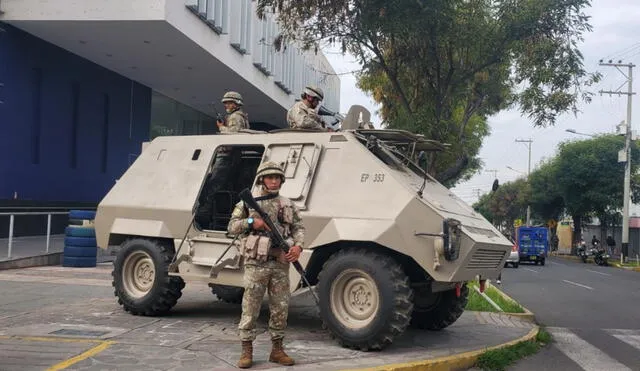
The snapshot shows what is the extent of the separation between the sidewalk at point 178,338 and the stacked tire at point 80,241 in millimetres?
4254

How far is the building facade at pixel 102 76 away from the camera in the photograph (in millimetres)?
18141

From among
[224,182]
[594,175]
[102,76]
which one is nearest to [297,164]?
[224,182]

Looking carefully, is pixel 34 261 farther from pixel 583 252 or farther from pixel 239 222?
pixel 583 252

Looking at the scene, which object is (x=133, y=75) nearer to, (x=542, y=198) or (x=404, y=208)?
(x=404, y=208)

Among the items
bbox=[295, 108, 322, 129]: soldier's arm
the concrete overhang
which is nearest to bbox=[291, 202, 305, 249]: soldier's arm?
bbox=[295, 108, 322, 129]: soldier's arm

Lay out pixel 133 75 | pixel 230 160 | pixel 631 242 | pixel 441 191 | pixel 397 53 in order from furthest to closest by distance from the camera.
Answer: pixel 631 242 < pixel 133 75 < pixel 397 53 < pixel 230 160 < pixel 441 191

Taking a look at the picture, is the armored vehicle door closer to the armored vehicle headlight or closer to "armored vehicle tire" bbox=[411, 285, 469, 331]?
the armored vehicle headlight

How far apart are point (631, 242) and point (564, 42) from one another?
38861mm

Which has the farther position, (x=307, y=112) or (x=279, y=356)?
(x=307, y=112)

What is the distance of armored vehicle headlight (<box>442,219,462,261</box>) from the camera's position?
6330mm

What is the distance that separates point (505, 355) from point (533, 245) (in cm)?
2864

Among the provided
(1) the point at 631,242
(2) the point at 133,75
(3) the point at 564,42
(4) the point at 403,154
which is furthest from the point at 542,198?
(4) the point at 403,154

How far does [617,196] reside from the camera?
135 feet

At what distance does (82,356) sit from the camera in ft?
19.3
